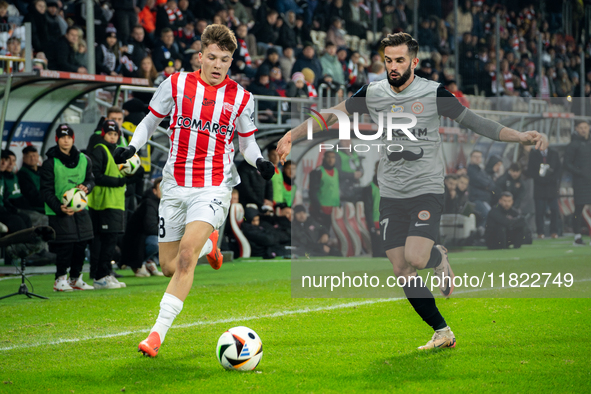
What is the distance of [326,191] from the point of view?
373 inches

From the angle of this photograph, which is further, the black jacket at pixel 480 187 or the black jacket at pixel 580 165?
the black jacket at pixel 580 165

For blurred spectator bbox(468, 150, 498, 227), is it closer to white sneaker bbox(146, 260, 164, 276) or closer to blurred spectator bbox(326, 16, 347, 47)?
white sneaker bbox(146, 260, 164, 276)

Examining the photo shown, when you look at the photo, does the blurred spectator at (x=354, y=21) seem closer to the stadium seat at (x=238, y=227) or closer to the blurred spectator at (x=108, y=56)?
the blurred spectator at (x=108, y=56)

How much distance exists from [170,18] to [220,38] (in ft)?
34.4

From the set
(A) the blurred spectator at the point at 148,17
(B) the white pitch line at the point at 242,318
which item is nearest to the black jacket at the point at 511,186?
(B) the white pitch line at the point at 242,318

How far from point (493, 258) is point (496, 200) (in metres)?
0.65

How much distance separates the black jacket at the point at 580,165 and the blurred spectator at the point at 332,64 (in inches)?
357

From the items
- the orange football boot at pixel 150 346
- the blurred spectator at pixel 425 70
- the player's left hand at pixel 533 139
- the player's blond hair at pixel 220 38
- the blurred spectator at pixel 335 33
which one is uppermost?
the blurred spectator at pixel 335 33

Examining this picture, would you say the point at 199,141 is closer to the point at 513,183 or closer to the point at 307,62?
the point at 513,183

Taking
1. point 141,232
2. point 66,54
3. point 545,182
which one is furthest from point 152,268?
point 545,182

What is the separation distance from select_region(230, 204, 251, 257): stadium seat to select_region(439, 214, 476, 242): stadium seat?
4.76 meters

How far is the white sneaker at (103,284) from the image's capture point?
9.19 metres

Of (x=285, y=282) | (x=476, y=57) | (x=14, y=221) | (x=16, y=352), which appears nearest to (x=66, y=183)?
(x=14, y=221)

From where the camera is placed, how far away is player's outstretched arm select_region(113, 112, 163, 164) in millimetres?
5098
